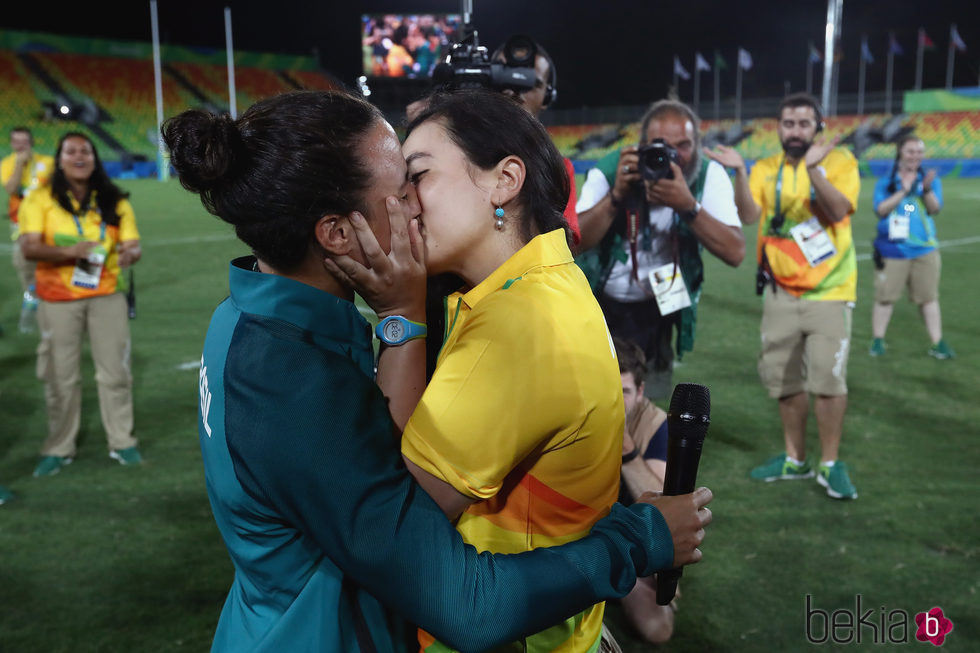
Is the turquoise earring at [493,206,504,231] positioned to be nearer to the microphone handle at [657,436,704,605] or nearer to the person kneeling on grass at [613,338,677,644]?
the microphone handle at [657,436,704,605]

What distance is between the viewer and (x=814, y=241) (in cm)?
489

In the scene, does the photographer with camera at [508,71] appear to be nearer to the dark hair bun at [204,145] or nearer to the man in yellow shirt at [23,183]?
the dark hair bun at [204,145]

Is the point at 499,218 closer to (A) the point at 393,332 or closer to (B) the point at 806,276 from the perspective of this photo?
(A) the point at 393,332

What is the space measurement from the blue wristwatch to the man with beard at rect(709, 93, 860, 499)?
12.1ft

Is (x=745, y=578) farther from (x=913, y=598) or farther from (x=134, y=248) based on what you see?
(x=134, y=248)

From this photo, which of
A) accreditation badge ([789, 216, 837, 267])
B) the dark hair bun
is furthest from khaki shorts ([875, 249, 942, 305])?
the dark hair bun

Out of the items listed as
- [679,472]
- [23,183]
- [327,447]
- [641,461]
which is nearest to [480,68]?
[641,461]

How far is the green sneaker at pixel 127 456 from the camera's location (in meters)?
5.27

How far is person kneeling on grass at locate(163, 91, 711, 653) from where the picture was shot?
118 centimetres

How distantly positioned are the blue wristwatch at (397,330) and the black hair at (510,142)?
0.96 feet

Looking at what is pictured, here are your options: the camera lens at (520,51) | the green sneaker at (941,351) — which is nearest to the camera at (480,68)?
the camera lens at (520,51)

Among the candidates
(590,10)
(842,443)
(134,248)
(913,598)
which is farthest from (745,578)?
(590,10)

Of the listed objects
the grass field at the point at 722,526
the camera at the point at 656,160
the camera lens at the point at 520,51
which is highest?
the camera lens at the point at 520,51

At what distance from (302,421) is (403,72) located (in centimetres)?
5115
